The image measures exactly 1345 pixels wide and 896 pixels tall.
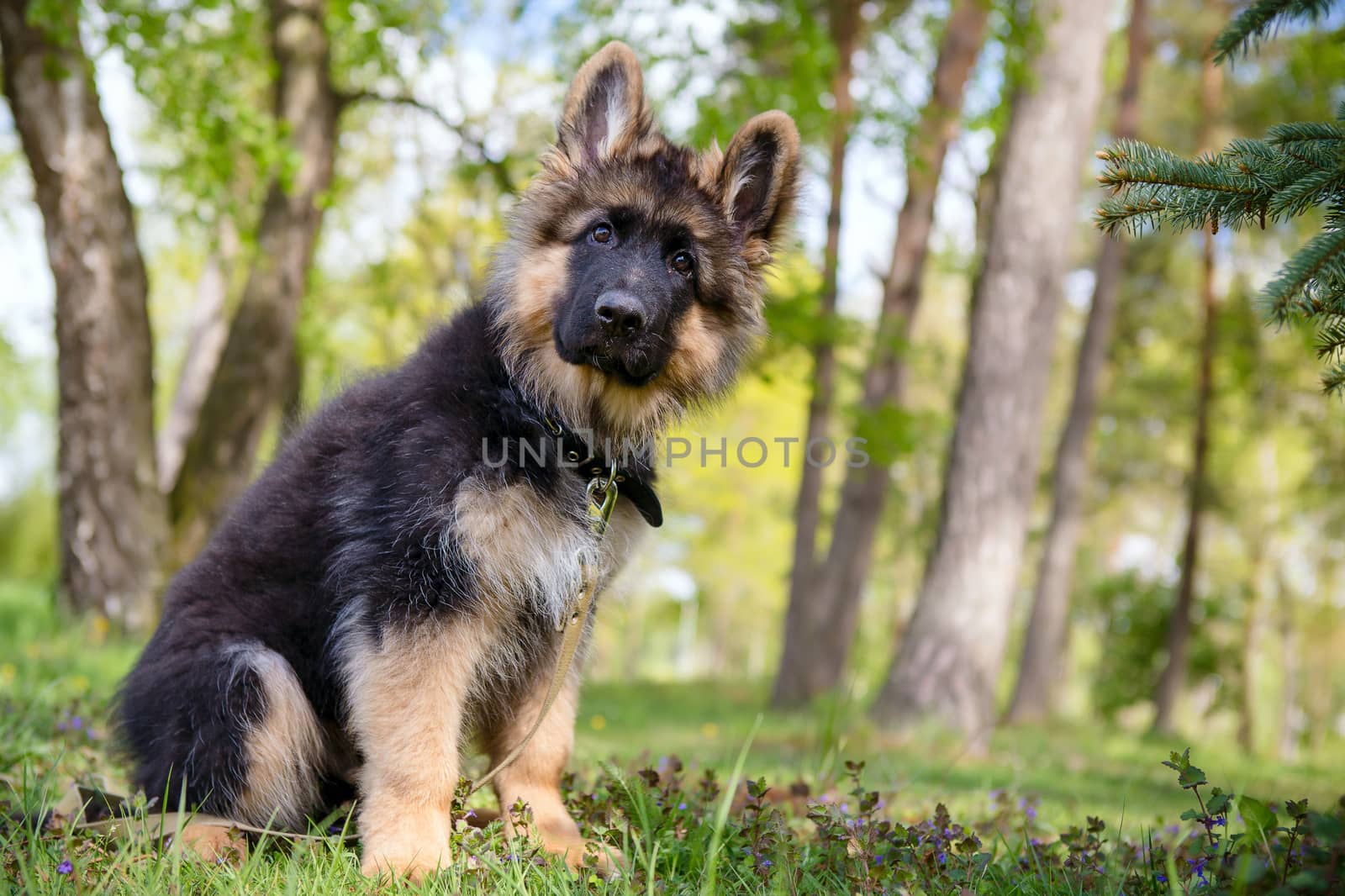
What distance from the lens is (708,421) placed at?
445 centimetres

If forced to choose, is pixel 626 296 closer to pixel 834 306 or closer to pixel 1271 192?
pixel 1271 192

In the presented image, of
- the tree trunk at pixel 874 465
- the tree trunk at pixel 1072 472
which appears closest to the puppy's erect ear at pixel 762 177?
the tree trunk at pixel 874 465

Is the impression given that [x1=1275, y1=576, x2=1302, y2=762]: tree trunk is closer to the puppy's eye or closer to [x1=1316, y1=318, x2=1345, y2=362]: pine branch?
[x1=1316, y1=318, x2=1345, y2=362]: pine branch

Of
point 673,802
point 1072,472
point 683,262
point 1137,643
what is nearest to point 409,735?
point 673,802

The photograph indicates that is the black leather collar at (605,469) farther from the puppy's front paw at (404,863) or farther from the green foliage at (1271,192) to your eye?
the green foliage at (1271,192)

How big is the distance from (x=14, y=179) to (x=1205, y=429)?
22423 millimetres

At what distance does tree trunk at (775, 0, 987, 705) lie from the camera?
13.9 meters

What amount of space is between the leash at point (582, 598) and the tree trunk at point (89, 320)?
19.9 feet

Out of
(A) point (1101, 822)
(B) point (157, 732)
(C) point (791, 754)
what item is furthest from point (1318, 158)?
(C) point (791, 754)

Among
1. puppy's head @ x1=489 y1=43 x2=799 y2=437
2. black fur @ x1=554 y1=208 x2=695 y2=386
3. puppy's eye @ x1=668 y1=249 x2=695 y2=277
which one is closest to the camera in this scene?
black fur @ x1=554 y1=208 x2=695 y2=386

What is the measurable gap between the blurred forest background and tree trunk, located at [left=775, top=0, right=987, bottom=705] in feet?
0.21

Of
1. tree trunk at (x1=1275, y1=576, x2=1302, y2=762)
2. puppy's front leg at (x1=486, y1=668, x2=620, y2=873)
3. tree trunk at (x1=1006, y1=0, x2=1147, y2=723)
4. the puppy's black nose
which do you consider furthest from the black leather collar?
tree trunk at (x1=1275, y1=576, x2=1302, y2=762)

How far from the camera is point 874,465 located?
46.5ft

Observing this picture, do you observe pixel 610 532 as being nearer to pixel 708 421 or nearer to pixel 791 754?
pixel 708 421
